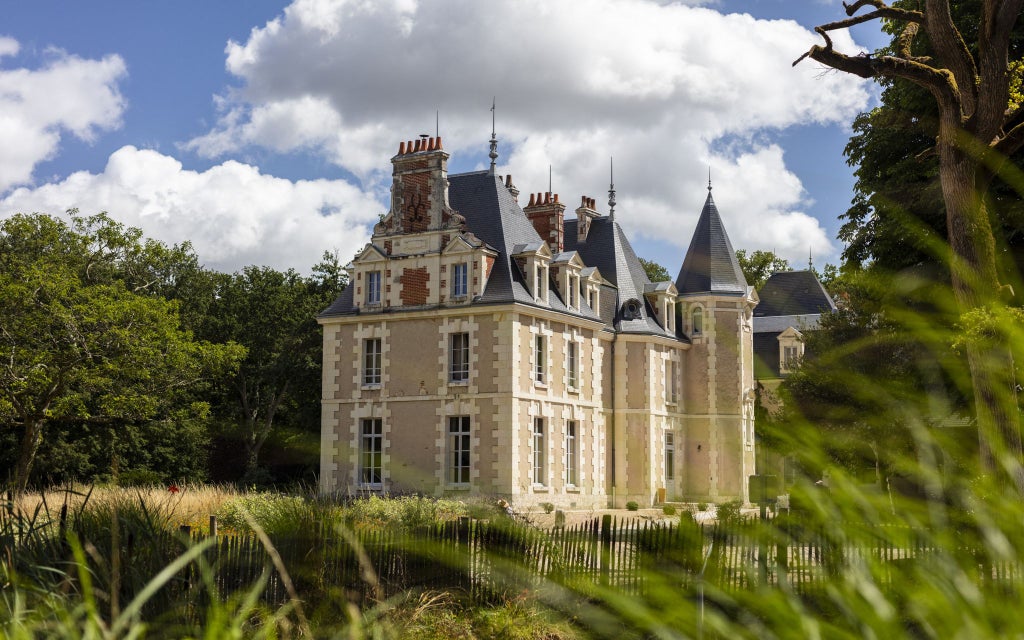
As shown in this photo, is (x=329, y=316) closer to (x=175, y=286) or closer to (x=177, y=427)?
(x=177, y=427)

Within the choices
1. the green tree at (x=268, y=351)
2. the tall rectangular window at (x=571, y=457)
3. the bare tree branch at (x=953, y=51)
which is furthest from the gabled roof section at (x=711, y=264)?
the bare tree branch at (x=953, y=51)

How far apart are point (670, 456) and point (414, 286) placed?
10856 millimetres

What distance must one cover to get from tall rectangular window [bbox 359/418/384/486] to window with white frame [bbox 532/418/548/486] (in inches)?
174

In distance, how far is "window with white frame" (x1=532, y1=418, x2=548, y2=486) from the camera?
2938cm

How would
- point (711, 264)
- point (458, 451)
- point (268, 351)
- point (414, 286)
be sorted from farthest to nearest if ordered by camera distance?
point (268, 351) → point (711, 264) → point (414, 286) → point (458, 451)

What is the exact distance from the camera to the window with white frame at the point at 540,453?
29.4 m

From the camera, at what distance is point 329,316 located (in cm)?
3123

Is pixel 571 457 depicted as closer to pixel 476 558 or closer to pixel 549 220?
pixel 549 220

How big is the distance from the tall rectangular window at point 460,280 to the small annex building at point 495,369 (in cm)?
4

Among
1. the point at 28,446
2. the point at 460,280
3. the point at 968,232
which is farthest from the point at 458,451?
the point at 968,232

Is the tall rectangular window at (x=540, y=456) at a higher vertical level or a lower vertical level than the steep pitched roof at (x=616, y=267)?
lower

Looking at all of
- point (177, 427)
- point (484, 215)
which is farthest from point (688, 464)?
point (177, 427)

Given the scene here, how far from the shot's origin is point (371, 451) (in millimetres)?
30281

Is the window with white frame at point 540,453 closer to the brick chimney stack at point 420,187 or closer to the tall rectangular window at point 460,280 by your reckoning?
the tall rectangular window at point 460,280
